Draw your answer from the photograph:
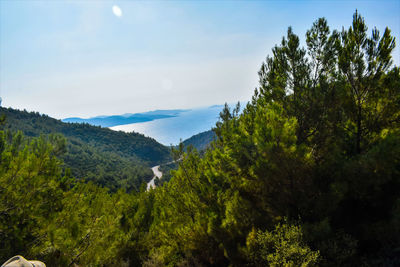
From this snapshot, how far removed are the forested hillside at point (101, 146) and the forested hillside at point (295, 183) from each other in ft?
242

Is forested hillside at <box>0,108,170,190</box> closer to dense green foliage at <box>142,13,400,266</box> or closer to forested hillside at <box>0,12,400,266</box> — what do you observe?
forested hillside at <box>0,12,400,266</box>

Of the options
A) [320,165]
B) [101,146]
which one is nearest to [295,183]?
[320,165]

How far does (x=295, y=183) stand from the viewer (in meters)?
5.96

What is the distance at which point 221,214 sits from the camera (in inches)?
283

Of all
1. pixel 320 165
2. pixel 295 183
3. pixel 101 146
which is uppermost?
pixel 101 146

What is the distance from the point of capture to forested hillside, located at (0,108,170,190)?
3314 inches

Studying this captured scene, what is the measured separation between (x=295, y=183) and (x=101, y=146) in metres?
138

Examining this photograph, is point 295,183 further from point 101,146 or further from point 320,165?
point 101,146

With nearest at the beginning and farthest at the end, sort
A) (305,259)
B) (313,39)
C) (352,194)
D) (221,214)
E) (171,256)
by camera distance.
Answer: (305,259) < (352,194) < (313,39) < (221,214) < (171,256)

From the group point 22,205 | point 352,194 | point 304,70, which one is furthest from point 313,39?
point 22,205

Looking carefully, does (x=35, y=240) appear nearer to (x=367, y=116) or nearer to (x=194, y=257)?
(x=194, y=257)

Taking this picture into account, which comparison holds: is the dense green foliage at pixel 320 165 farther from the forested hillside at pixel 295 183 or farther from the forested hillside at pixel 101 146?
the forested hillside at pixel 101 146

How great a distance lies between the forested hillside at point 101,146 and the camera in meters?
84.2

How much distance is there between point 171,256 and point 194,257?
1.55 m
